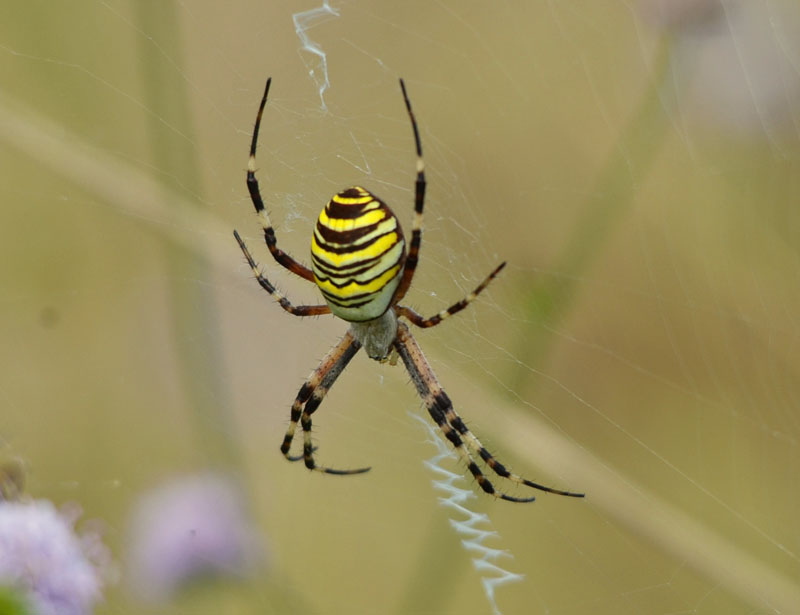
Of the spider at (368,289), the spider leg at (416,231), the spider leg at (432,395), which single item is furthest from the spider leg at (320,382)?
the spider leg at (416,231)

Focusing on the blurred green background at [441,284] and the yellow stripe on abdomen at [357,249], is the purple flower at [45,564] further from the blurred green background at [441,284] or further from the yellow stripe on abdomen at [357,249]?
the yellow stripe on abdomen at [357,249]

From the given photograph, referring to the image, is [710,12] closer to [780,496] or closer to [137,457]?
[780,496]

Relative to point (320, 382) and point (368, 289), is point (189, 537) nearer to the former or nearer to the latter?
point (320, 382)

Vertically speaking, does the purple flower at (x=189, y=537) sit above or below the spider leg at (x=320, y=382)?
below

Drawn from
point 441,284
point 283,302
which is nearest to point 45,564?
point 283,302

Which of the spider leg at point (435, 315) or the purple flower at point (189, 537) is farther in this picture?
the purple flower at point (189, 537)

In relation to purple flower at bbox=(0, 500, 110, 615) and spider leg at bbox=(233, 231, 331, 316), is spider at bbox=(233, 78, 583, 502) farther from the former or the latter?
purple flower at bbox=(0, 500, 110, 615)

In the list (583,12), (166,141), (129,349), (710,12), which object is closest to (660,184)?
(583,12)
